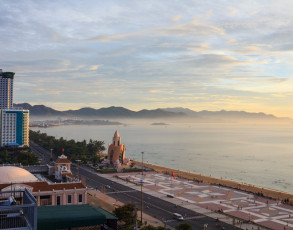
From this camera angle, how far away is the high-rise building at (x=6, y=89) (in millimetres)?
167488

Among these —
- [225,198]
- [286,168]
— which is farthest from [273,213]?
[286,168]

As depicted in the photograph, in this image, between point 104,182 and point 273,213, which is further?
point 104,182

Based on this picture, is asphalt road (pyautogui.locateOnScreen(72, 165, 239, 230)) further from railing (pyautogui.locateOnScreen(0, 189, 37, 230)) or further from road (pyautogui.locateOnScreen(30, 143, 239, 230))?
railing (pyautogui.locateOnScreen(0, 189, 37, 230))

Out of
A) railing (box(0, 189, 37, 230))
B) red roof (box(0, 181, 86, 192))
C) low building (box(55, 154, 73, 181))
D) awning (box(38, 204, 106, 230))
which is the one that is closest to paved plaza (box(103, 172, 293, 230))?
low building (box(55, 154, 73, 181))

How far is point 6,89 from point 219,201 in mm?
135836

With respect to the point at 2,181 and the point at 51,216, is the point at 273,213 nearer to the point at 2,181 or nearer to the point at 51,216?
the point at 51,216

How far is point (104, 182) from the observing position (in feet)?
250

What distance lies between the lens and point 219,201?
6125cm

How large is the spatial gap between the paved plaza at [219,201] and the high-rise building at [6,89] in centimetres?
10525

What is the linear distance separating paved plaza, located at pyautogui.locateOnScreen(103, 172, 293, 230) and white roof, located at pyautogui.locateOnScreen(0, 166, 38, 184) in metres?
24.3

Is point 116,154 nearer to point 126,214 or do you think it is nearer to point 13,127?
point 126,214

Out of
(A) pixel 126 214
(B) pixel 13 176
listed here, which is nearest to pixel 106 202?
(B) pixel 13 176

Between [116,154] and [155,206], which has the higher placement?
[116,154]

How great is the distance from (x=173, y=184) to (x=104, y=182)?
587 inches
